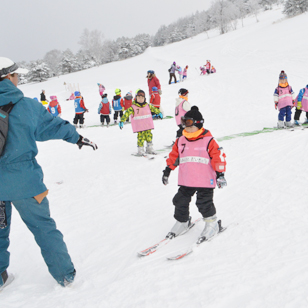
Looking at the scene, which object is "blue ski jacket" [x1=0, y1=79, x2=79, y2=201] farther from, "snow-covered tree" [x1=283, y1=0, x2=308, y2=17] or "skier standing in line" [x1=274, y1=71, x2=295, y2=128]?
"snow-covered tree" [x1=283, y1=0, x2=308, y2=17]

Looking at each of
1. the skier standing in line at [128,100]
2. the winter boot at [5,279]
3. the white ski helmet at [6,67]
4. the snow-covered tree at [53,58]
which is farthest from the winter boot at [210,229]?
the snow-covered tree at [53,58]

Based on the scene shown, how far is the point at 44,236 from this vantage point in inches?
95.1

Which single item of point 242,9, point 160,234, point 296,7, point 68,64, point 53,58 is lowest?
point 160,234

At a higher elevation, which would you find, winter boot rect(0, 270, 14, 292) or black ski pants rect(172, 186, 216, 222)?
black ski pants rect(172, 186, 216, 222)

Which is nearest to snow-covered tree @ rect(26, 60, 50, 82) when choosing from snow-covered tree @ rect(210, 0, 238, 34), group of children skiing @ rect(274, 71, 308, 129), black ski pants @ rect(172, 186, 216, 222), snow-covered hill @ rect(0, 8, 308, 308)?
snow-covered tree @ rect(210, 0, 238, 34)

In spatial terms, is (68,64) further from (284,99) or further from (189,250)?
(189,250)

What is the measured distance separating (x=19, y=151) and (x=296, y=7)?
1861 inches

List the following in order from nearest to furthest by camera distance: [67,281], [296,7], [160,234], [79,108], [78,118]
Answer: [67,281] → [160,234] → [79,108] → [78,118] → [296,7]

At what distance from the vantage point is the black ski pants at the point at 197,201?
3205mm

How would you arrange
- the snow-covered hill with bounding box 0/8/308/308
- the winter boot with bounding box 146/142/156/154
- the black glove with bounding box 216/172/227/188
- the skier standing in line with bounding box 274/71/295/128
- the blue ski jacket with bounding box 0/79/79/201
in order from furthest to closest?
the skier standing in line with bounding box 274/71/295/128 < the winter boot with bounding box 146/142/156/154 < the black glove with bounding box 216/172/227/188 < the snow-covered hill with bounding box 0/8/308/308 < the blue ski jacket with bounding box 0/79/79/201

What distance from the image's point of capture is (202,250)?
3000 millimetres

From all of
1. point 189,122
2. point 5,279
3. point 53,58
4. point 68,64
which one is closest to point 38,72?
point 68,64

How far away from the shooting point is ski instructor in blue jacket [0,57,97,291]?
88.7 inches

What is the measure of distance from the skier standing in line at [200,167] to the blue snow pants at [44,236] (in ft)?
4.40
